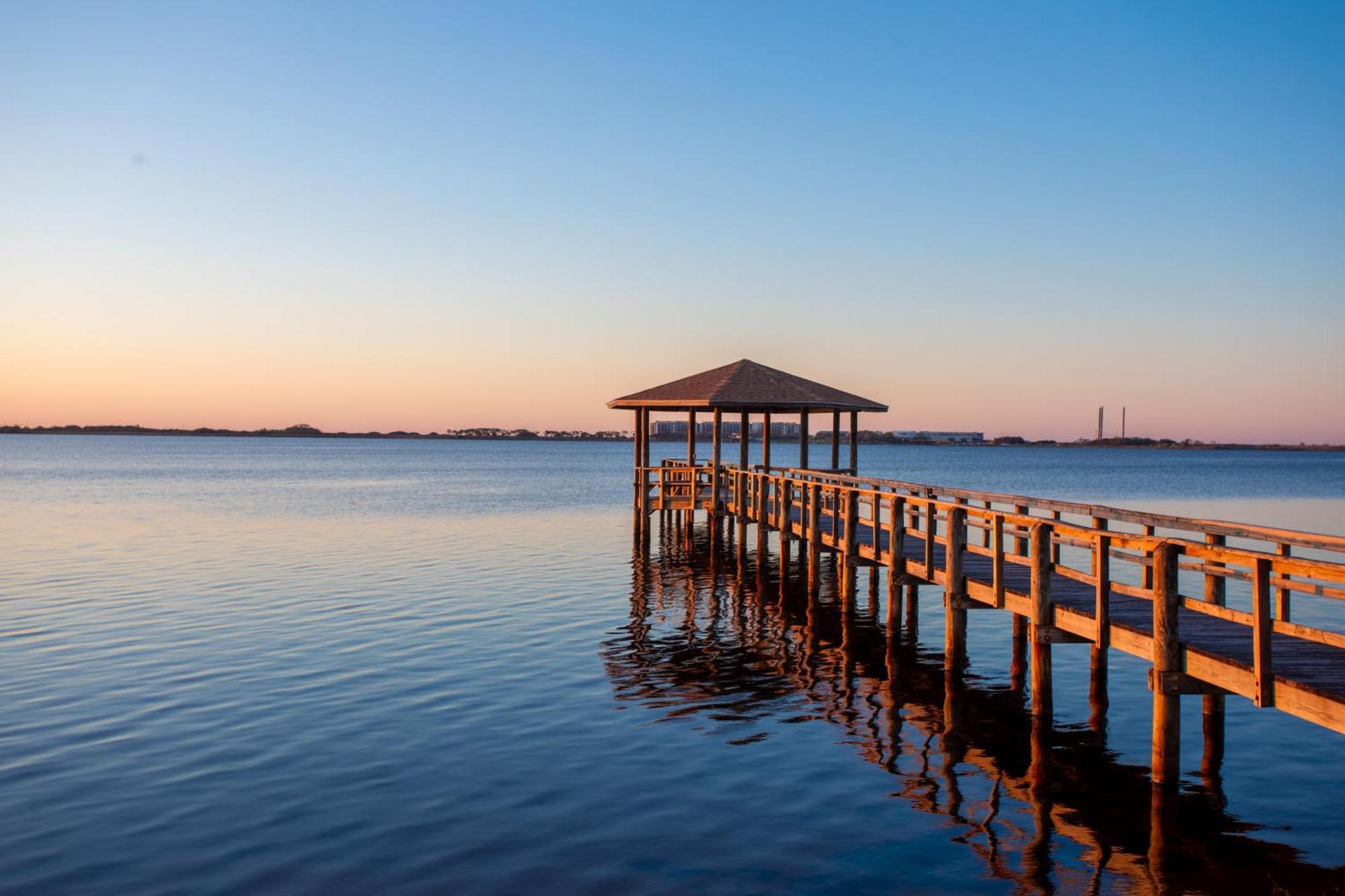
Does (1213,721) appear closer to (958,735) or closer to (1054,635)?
(1054,635)

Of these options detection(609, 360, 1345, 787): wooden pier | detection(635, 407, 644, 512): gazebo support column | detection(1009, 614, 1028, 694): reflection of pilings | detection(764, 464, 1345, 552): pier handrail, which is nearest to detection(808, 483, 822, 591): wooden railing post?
detection(609, 360, 1345, 787): wooden pier

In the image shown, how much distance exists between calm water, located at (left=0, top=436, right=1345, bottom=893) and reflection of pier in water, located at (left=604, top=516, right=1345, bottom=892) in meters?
0.04

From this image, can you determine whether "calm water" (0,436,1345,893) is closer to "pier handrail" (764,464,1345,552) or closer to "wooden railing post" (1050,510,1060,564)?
"wooden railing post" (1050,510,1060,564)

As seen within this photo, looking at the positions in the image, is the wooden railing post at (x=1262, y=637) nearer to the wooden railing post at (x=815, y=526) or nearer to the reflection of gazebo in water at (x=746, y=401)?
the wooden railing post at (x=815, y=526)

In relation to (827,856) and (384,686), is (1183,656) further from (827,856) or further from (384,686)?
(384,686)

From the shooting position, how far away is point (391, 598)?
56.7ft

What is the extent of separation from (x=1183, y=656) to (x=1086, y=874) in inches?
81.3

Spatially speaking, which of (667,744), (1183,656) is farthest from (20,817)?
(1183,656)

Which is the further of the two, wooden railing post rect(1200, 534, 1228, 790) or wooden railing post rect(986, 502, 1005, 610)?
wooden railing post rect(986, 502, 1005, 610)

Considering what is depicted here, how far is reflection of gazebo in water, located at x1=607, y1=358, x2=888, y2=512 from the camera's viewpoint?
2385 cm

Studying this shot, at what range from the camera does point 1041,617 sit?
31.1 feet

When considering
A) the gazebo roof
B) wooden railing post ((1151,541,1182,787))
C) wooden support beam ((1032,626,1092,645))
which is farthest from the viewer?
the gazebo roof

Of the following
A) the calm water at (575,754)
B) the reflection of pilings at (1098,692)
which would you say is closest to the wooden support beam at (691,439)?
the calm water at (575,754)

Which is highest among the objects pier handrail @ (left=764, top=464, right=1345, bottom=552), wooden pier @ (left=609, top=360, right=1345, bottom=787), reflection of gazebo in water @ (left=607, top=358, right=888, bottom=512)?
reflection of gazebo in water @ (left=607, top=358, right=888, bottom=512)
